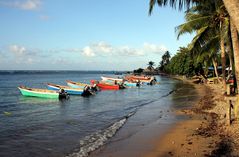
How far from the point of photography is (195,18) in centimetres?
1861

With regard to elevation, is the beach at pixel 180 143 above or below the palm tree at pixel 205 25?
below

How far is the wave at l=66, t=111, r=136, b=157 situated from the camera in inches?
480

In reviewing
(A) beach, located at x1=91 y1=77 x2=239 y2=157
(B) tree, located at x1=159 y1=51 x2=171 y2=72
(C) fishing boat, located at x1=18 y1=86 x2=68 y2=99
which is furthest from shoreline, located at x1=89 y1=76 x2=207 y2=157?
(B) tree, located at x1=159 y1=51 x2=171 y2=72

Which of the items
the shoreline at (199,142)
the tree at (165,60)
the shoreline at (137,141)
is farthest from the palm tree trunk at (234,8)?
the tree at (165,60)

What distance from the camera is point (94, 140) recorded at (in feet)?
47.0

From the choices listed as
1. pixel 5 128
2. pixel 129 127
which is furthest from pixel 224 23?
pixel 5 128

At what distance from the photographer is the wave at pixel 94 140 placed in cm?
1220

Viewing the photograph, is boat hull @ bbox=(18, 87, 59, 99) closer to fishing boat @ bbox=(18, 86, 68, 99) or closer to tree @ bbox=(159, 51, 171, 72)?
Answer: fishing boat @ bbox=(18, 86, 68, 99)

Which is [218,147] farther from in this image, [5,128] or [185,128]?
[5,128]

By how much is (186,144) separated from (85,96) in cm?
2957

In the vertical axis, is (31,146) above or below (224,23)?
below

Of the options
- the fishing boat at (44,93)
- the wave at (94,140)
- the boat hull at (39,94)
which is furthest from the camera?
the boat hull at (39,94)

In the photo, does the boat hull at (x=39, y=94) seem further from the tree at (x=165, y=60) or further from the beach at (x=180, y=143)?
the tree at (x=165, y=60)

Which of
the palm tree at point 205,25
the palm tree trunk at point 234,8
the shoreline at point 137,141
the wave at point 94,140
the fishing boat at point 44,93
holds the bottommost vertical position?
the wave at point 94,140
